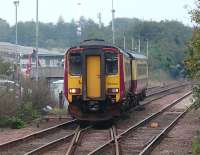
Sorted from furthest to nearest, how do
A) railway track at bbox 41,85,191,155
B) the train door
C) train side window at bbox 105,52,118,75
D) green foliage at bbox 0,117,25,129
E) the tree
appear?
train side window at bbox 105,52,118,75 < the train door < green foliage at bbox 0,117,25,129 < the tree < railway track at bbox 41,85,191,155

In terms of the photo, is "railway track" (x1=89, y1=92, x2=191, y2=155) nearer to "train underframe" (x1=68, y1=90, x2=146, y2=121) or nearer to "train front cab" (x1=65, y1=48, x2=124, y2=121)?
"train underframe" (x1=68, y1=90, x2=146, y2=121)

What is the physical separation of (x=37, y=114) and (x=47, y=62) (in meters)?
70.7

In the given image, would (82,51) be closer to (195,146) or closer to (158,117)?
(158,117)

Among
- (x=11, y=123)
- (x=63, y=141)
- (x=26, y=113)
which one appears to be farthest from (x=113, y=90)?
(x=63, y=141)

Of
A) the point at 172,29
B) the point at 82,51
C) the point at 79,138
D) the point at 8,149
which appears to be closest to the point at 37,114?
the point at 82,51

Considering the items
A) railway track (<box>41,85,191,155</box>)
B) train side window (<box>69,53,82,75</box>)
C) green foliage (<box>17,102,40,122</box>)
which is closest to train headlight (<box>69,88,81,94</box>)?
train side window (<box>69,53,82,75</box>)

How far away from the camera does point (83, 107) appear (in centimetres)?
2280

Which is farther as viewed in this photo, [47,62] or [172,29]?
[172,29]

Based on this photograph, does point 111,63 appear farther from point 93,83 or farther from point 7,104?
point 7,104

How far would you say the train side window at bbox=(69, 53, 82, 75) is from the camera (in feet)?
74.5

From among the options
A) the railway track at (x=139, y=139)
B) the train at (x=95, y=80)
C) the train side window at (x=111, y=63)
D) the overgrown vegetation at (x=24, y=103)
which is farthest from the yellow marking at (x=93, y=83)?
the overgrown vegetation at (x=24, y=103)

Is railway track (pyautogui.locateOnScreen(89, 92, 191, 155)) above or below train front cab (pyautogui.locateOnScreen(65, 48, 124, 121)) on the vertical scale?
below

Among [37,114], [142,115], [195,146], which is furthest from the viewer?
[142,115]

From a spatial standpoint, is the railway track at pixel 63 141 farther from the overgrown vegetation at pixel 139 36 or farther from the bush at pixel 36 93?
the overgrown vegetation at pixel 139 36
